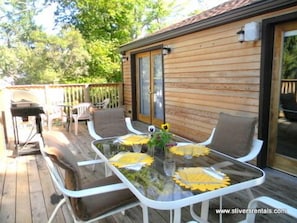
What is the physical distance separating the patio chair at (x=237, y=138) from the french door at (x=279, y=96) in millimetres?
921

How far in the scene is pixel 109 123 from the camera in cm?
363

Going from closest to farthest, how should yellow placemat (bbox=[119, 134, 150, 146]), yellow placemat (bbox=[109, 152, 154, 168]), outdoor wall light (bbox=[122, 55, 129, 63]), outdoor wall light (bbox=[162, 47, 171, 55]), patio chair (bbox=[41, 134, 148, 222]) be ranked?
patio chair (bbox=[41, 134, 148, 222]) < yellow placemat (bbox=[109, 152, 154, 168]) < yellow placemat (bbox=[119, 134, 150, 146]) < outdoor wall light (bbox=[162, 47, 171, 55]) < outdoor wall light (bbox=[122, 55, 129, 63])

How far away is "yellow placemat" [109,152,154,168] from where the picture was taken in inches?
75.0

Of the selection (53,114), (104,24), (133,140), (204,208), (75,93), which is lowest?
Result: (204,208)

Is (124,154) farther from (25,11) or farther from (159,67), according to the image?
(25,11)

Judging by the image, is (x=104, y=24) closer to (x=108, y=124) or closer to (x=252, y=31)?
(x=108, y=124)

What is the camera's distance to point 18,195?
9.37 ft

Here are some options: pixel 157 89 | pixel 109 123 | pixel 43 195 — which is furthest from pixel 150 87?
pixel 43 195

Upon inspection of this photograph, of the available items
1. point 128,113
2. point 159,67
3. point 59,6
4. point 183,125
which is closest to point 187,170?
point 183,125

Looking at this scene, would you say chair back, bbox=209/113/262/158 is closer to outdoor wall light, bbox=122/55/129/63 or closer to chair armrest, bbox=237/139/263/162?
chair armrest, bbox=237/139/263/162

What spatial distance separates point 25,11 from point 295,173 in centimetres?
1395

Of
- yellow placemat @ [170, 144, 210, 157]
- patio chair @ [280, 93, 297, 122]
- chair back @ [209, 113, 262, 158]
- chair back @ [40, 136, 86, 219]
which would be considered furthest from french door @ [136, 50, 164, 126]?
chair back @ [40, 136, 86, 219]

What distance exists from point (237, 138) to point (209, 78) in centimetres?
196

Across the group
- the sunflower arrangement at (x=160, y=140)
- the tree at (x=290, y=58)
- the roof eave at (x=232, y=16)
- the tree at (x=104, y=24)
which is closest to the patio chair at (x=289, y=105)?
the tree at (x=290, y=58)
